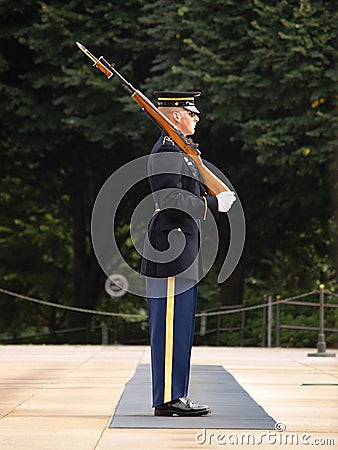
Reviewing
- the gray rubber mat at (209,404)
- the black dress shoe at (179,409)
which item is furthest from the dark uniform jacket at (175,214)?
the gray rubber mat at (209,404)

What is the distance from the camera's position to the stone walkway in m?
→ 6.82

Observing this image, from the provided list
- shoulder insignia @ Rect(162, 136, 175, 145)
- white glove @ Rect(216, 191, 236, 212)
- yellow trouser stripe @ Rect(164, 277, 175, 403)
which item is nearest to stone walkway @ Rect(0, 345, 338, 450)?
yellow trouser stripe @ Rect(164, 277, 175, 403)

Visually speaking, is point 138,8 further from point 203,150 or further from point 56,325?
point 56,325

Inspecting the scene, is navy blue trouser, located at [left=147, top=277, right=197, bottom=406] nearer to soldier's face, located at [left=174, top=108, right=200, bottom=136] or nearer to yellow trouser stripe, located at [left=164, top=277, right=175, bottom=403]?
yellow trouser stripe, located at [left=164, top=277, right=175, bottom=403]

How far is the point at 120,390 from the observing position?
1063cm

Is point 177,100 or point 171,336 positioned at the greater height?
point 177,100

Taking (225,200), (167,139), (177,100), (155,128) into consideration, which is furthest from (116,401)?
(155,128)

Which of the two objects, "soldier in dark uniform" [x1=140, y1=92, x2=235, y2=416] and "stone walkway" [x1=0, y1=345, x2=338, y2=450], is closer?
"stone walkway" [x1=0, y1=345, x2=338, y2=450]

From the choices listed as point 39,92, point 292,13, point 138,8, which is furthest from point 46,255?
point 292,13

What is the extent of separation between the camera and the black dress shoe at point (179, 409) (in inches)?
325

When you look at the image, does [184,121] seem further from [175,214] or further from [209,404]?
[209,404]

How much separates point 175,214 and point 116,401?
192 cm

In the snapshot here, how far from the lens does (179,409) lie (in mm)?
8266

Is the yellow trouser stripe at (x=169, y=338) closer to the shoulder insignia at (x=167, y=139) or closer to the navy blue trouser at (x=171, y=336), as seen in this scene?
the navy blue trouser at (x=171, y=336)
